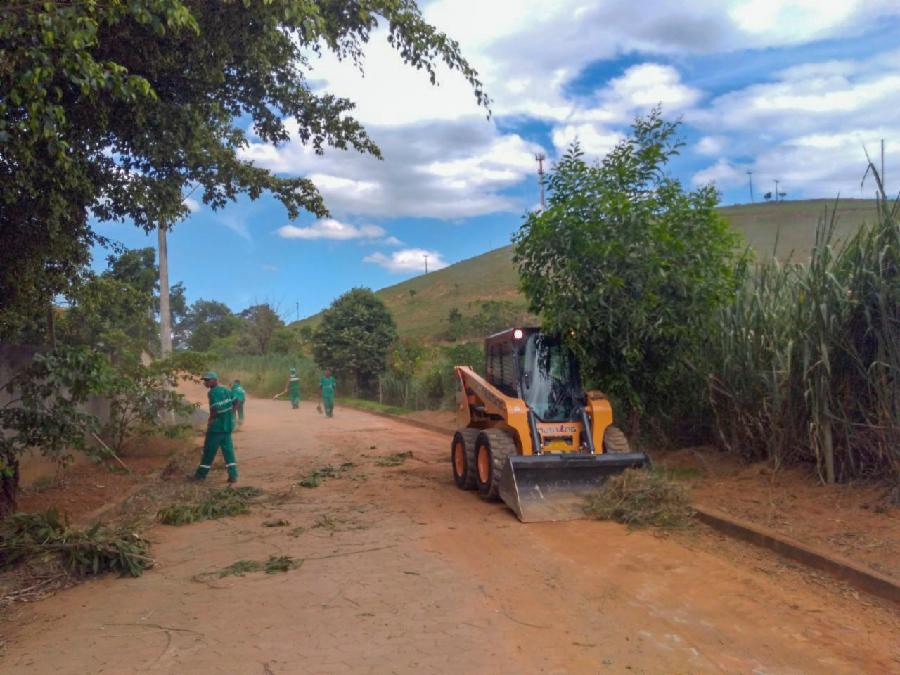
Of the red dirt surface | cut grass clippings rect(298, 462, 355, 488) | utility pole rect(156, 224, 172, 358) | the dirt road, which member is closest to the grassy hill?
utility pole rect(156, 224, 172, 358)

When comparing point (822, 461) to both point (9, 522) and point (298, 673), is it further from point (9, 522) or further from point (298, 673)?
point (9, 522)

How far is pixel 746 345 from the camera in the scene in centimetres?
942

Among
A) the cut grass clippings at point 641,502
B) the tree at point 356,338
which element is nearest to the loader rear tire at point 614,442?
the cut grass clippings at point 641,502

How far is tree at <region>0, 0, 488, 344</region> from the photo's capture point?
5.72 metres

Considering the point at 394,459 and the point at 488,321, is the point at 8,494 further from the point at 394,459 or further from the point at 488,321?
the point at 488,321

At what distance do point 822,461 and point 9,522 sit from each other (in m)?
8.44

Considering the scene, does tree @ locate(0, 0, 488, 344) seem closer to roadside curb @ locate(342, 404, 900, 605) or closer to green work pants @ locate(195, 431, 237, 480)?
green work pants @ locate(195, 431, 237, 480)

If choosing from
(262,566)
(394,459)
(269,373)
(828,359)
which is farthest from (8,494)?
(269,373)

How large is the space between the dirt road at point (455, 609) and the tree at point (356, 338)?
23987 millimetres

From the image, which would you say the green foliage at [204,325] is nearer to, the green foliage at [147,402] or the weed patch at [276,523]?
the green foliage at [147,402]

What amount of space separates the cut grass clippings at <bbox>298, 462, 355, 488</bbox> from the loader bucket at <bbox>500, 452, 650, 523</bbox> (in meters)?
3.70

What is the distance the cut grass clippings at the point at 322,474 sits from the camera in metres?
11.2

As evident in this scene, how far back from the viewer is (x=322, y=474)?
39.8 feet

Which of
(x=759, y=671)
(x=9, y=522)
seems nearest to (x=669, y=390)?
(x=759, y=671)
